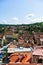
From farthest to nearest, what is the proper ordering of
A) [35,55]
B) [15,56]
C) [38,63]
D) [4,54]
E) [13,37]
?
1. [13,37]
2. [4,54]
3. [15,56]
4. [35,55]
5. [38,63]

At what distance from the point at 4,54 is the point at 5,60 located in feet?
7.59

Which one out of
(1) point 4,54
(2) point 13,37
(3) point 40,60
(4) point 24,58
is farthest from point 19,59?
(2) point 13,37

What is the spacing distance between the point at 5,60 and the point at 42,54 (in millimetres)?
4109

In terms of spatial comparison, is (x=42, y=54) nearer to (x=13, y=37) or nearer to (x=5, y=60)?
(x=5, y=60)

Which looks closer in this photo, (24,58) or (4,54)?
(24,58)

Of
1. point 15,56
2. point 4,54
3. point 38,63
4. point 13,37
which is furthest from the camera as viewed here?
point 13,37

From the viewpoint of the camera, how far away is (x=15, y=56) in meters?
19.3

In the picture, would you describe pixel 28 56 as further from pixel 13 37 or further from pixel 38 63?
pixel 13 37

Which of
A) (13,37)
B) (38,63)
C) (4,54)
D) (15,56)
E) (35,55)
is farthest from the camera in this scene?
(13,37)

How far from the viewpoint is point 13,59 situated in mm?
18547

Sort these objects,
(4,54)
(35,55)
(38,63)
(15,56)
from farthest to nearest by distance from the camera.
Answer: (4,54)
(15,56)
(35,55)
(38,63)

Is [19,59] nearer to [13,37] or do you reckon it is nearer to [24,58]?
[24,58]

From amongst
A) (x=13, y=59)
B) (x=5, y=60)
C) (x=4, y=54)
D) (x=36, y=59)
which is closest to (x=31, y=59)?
(x=36, y=59)

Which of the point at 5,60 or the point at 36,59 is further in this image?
the point at 5,60
